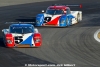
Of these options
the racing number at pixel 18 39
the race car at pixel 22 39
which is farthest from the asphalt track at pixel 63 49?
the racing number at pixel 18 39

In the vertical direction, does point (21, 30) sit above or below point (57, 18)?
above

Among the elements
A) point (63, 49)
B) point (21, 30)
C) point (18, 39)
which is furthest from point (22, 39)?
point (63, 49)

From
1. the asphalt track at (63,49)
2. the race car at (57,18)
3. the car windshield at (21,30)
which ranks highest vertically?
the car windshield at (21,30)

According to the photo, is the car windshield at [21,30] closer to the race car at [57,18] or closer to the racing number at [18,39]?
the racing number at [18,39]

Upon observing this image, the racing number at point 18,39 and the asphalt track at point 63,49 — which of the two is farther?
the racing number at point 18,39

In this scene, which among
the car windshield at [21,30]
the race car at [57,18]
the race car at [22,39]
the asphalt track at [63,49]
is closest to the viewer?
the asphalt track at [63,49]

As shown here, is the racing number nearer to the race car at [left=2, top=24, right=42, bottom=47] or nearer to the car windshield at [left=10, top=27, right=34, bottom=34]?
the race car at [left=2, top=24, right=42, bottom=47]

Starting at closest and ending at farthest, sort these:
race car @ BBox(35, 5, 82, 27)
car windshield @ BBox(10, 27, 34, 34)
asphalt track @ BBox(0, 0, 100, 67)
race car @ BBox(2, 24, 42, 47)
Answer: asphalt track @ BBox(0, 0, 100, 67), race car @ BBox(2, 24, 42, 47), car windshield @ BBox(10, 27, 34, 34), race car @ BBox(35, 5, 82, 27)

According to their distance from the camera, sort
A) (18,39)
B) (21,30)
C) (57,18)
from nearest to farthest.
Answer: (18,39)
(21,30)
(57,18)

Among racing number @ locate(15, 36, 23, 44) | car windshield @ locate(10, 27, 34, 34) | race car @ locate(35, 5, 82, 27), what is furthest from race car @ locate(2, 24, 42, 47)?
race car @ locate(35, 5, 82, 27)

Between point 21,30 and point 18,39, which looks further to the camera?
point 21,30

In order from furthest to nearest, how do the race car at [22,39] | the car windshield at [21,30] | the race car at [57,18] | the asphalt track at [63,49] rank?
1. the race car at [57,18]
2. the car windshield at [21,30]
3. the race car at [22,39]
4. the asphalt track at [63,49]

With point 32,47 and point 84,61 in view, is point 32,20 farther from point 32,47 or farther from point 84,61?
point 84,61

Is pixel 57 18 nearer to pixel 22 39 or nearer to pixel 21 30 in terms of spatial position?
pixel 21 30
